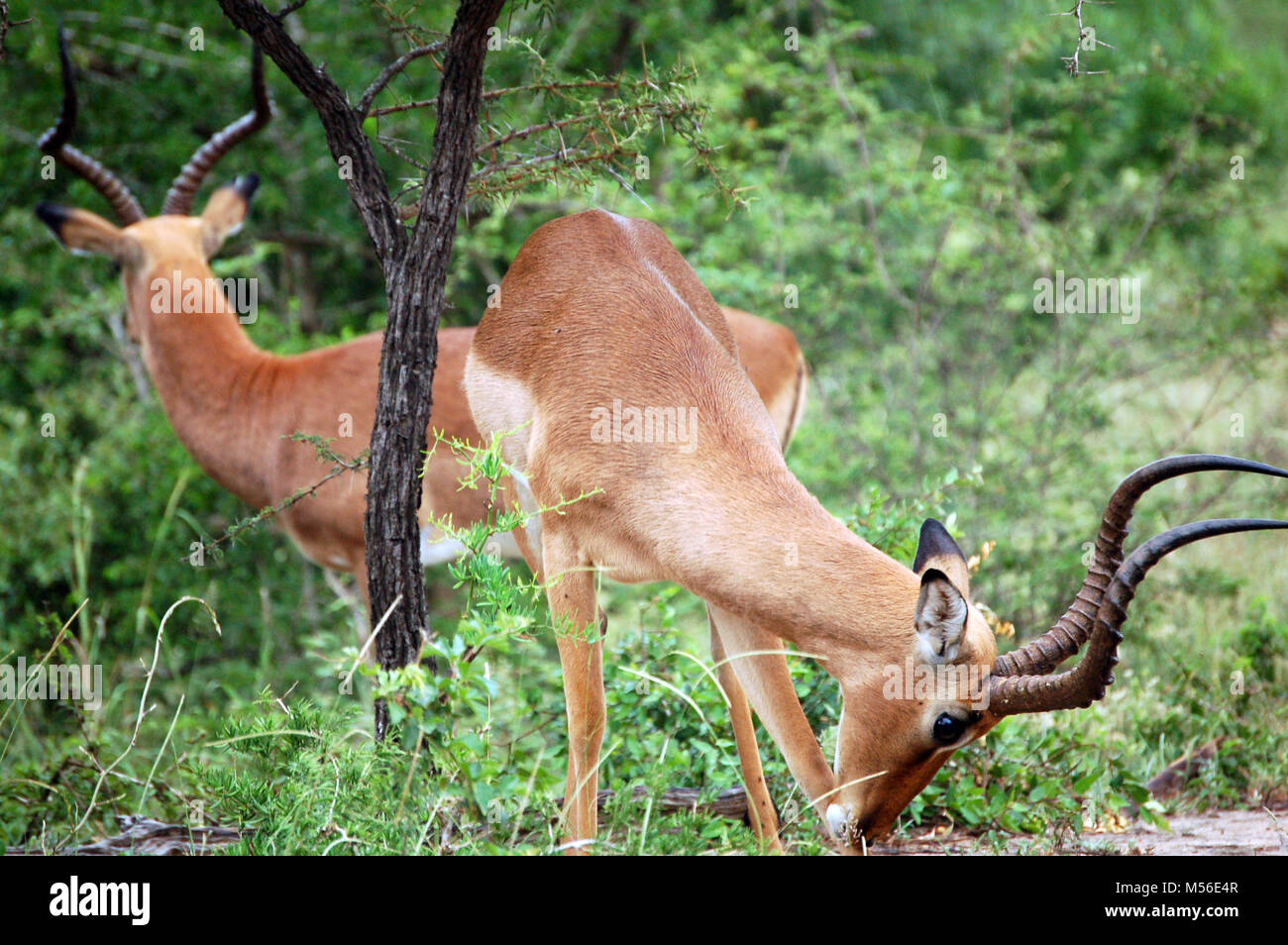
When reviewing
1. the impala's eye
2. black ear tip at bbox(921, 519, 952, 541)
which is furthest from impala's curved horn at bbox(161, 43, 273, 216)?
the impala's eye

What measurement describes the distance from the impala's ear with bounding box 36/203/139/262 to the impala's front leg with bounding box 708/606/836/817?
432cm

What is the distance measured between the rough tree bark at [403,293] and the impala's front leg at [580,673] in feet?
1.74

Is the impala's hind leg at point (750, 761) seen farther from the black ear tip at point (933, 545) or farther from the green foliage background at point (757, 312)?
the black ear tip at point (933, 545)

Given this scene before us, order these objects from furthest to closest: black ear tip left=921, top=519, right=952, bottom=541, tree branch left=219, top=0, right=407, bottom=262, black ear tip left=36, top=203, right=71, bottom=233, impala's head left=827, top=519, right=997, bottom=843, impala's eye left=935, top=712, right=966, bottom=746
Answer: black ear tip left=36, top=203, right=71, bottom=233
tree branch left=219, top=0, right=407, bottom=262
black ear tip left=921, top=519, right=952, bottom=541
impala's eye left=935, top=712, right=966, bottom=746
impala's head left=827, top=519, right=997, bottom=843

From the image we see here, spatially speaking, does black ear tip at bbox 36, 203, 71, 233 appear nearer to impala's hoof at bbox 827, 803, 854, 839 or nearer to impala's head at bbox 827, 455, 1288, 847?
impala's head at bbox 827, 455, 1288, 847

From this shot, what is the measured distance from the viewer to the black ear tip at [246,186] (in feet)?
24.1

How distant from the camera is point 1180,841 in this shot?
4559 millimetres

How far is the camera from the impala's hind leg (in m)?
4.30

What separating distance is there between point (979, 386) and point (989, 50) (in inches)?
208
